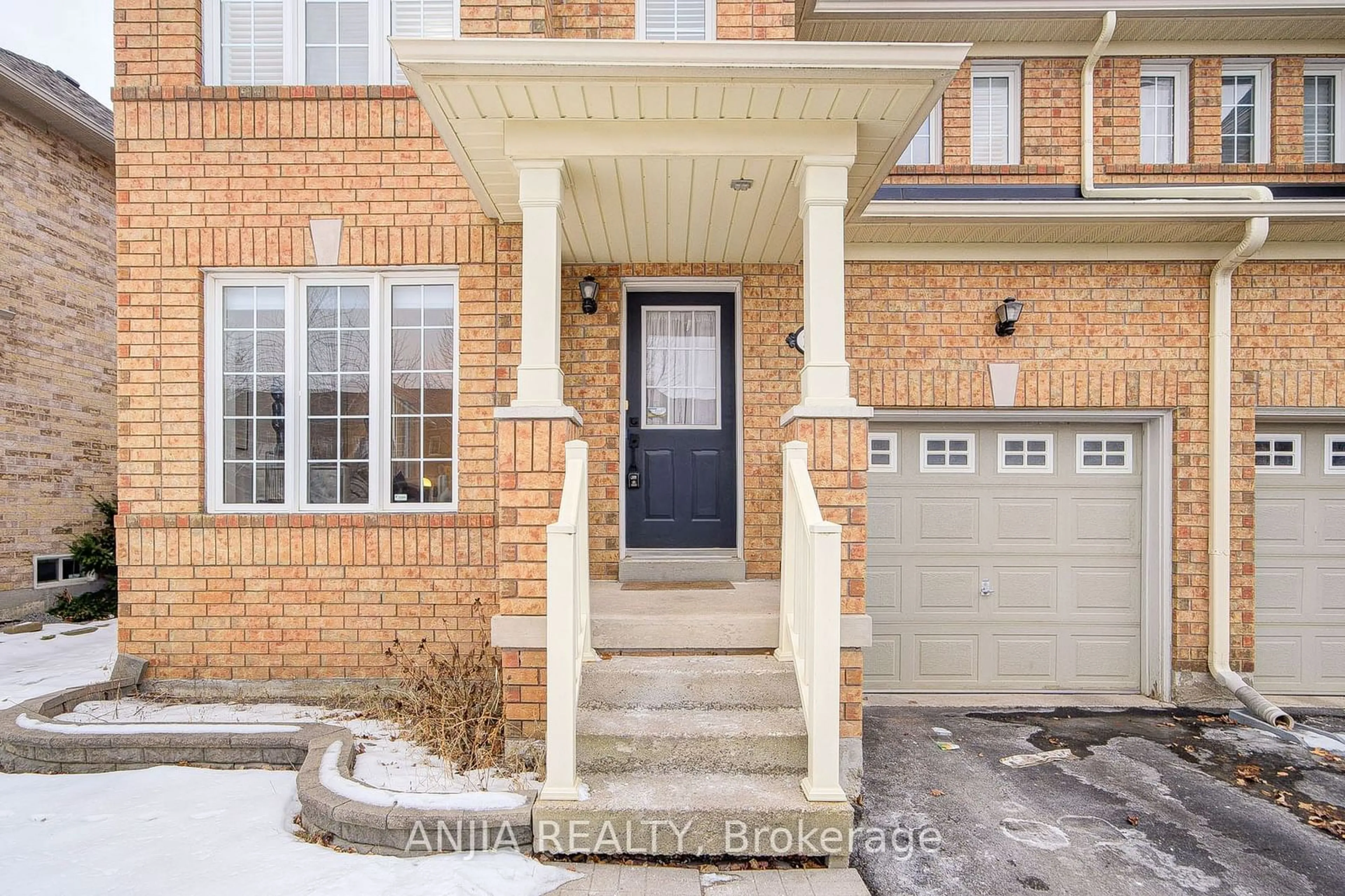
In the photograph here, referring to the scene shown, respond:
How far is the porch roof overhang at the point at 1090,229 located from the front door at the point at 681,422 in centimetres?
122

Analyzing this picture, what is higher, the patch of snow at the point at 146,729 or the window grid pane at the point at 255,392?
the window grid pane at the point at 255,392

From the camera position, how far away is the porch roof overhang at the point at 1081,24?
15.8ft

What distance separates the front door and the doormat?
1.08ft

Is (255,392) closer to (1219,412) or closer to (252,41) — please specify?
(252,41)

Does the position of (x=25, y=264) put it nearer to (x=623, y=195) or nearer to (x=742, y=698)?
(x=623, y=195)

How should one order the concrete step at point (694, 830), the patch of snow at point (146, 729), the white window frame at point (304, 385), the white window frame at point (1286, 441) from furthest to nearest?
1. the white window frame at point (1286, 441)
2. the white window frame at point (304, 385)
3. the patch of snow at point (146, 729)
4. the concrete step at point (694, 830)

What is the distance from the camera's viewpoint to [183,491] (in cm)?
446

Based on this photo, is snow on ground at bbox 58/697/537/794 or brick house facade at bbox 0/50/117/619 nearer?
snow on ground at bbox 58/697/537/794

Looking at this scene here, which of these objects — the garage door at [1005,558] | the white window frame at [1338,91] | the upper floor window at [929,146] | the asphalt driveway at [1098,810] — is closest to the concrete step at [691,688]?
the asphalt driveway at [1098,810]

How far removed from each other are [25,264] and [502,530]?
644 centimetres

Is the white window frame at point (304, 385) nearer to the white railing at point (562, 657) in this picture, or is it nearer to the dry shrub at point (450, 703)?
the dry shrub at point (450, 703)

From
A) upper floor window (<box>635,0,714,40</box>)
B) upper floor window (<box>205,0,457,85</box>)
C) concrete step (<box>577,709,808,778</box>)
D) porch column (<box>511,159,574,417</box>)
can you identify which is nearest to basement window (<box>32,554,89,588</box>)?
upper floor window (<box>205,0,457,85</box>)

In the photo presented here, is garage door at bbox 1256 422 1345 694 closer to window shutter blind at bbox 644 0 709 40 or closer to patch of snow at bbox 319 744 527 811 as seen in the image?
window shutter blind at bbox 644 0 709 40

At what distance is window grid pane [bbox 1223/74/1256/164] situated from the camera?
5.24 metres
